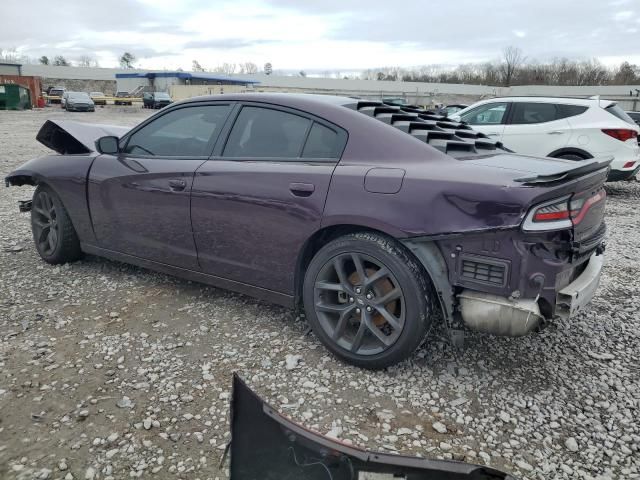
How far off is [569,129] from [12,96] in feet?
129

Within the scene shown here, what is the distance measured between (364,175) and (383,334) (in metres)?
0.90

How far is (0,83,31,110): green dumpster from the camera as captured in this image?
115 ft

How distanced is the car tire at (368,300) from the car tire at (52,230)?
2.51 m

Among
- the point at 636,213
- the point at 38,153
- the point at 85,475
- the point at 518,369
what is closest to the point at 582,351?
the point at 518,369

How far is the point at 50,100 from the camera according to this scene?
156 feet

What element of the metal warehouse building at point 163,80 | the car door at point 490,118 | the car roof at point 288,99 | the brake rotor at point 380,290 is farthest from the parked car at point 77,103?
the brake rotor at point 380,290

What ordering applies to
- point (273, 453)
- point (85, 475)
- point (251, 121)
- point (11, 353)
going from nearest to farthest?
point (273, 453) < point (85, 475) < point (11, 353) < point (251, 121)

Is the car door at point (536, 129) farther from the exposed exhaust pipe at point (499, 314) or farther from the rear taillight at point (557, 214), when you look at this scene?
the exposed exhaust pipe at point (499, 314)

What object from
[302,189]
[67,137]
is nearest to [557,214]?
[302,189]

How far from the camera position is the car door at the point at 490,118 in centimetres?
863

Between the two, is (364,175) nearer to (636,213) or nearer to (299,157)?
(299,157)

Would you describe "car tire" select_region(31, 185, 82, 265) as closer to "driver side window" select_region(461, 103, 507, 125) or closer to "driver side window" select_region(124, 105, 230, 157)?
"driver side window" select_region(124, 105, 230, 157)

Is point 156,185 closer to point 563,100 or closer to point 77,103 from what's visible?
point 563,100

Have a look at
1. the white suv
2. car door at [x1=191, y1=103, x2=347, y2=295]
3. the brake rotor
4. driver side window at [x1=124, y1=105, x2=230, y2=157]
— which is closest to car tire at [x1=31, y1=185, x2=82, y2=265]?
driver side window at [x1=124, y1=105, x2=230, y2=157]
